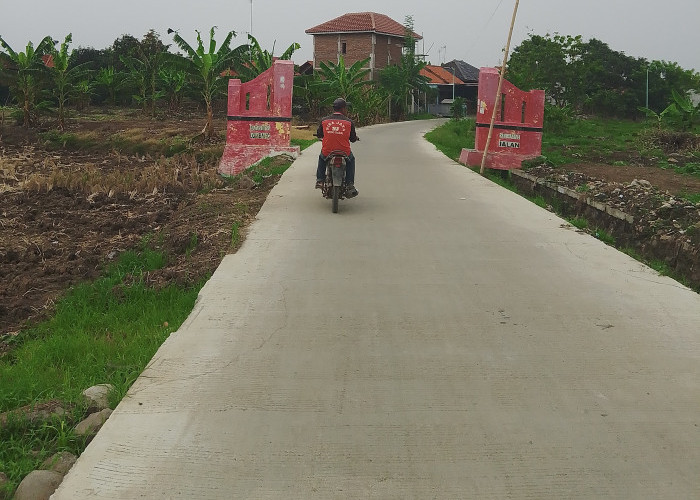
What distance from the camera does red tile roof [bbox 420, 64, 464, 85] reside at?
2280 inches

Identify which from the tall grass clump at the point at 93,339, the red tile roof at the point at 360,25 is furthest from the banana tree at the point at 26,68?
the red tile roof at the point at 360,25

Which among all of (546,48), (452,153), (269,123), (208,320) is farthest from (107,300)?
(546,48)

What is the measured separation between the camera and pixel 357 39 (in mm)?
50719

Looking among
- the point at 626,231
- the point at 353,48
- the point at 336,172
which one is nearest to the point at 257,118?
the point at 336,172

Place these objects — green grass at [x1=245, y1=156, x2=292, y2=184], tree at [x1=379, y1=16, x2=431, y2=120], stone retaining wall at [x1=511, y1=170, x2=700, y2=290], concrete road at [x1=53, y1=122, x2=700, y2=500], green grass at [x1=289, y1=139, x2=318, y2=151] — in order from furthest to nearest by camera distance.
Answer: tree at [x1=379, y1=16, x2=431, y2=120]
green grass at [x1=289, y1=139, x2=318, y2=151]
green grass at [x1=245, y1=156, x2=292, y2=184]
stone retaining wall at [x1=511, y1=170, x2=700, y2=290]
concrete road at [x1=53, y1=122, x2=700, y2=500]

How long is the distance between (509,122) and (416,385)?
11.5 meters

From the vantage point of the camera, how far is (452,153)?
18547 millimetres

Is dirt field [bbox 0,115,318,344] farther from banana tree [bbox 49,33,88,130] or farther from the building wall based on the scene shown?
the building wall

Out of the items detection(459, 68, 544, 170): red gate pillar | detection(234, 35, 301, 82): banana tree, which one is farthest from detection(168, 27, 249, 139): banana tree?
detection(459, 68, 544, 170): red gate pillar

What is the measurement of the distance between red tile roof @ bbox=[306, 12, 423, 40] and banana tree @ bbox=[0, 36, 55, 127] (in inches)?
1157

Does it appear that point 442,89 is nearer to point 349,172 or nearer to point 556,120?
point 556,120

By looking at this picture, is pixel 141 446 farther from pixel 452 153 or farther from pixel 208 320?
pixel 452 153

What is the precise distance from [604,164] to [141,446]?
13465mm

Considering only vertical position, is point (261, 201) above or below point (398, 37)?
below
